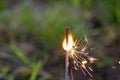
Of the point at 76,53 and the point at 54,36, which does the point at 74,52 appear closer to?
the point at 76,53

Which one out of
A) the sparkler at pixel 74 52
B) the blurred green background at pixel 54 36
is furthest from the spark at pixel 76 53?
the blurred green background at pixel 54 36

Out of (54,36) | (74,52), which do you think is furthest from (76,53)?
(54,36)

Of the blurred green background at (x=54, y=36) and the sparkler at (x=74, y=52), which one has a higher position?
the blurred green background at (x=54, y=36)

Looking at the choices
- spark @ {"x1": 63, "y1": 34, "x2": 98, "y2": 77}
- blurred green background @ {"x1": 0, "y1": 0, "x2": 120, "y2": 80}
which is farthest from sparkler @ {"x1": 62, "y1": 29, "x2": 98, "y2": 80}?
blurred green background @ {"x1": 0, "y1": 0, "x2": 120, "y2": 80}

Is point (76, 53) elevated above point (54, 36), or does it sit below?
below

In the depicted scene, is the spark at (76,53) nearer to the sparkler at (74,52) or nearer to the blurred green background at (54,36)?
the sparkler at (74,52)

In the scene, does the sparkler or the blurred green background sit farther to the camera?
the blurred green background

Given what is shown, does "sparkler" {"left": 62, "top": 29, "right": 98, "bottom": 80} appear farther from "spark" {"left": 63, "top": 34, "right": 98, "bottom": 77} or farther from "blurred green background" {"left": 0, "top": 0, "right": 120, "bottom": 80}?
"blurred green background" {"left": 0, "top": 0, "right": 120, "bottom": 80}

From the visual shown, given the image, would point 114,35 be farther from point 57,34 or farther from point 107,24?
point 57,34

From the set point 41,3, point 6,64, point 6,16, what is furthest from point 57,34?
point 41,3
